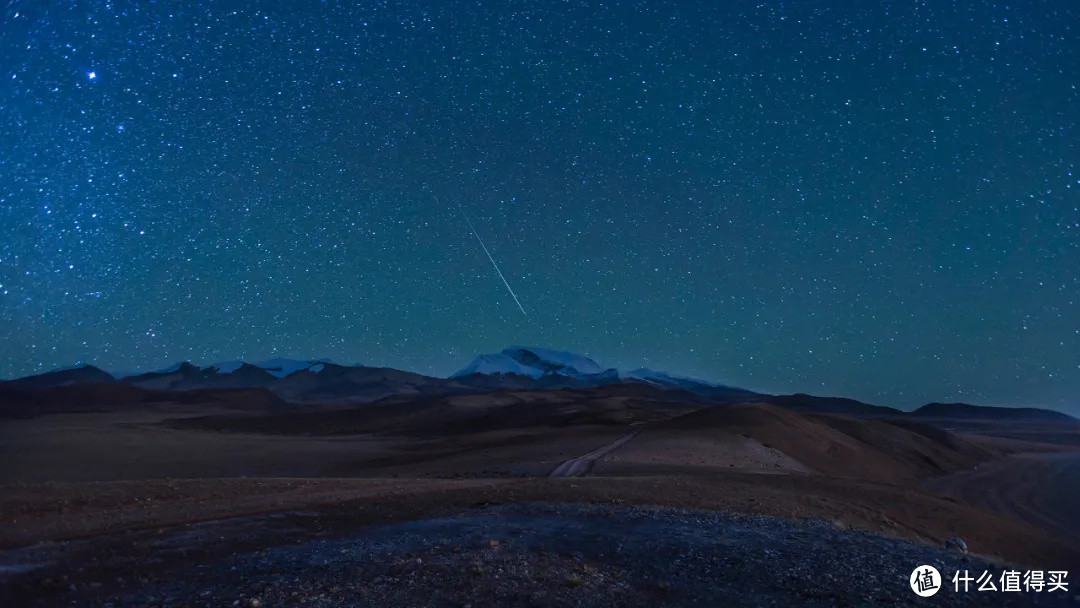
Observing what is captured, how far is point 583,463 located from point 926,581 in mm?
17783

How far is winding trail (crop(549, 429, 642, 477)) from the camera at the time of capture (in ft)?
77.9

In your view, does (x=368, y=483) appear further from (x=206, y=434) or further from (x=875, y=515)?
(x=206, y=434)

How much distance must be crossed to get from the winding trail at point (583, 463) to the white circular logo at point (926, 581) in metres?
14.4

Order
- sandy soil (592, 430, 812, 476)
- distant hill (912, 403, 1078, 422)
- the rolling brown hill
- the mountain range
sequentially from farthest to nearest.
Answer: distant hill (912, 403, 1078, 422)
the mountain range
the rolling brown hill
sandy soil (592, 430, 812, 476)

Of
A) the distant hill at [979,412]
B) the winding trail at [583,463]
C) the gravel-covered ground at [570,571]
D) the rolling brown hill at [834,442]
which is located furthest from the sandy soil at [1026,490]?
the distant hill at [979,412]

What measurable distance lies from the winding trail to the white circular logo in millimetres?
14412

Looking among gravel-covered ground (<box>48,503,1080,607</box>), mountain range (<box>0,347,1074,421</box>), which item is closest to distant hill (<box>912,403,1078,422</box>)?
mountain range (<box>0,347,1074,421</box>)

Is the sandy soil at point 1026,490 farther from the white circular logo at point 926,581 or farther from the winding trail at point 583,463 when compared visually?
the white circular logo at point 926,581

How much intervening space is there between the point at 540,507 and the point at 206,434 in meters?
46.6

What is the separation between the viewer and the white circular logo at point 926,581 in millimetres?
8367

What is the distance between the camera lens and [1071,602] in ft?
27.3

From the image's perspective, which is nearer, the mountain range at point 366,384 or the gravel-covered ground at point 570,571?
the gravel-covered ground at point 570,571

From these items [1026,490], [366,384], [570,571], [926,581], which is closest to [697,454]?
[926,581]

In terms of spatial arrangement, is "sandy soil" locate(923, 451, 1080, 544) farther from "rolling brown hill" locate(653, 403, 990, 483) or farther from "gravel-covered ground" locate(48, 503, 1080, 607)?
"gravel-covered ground" locate(48, 503, 1080, 607)
